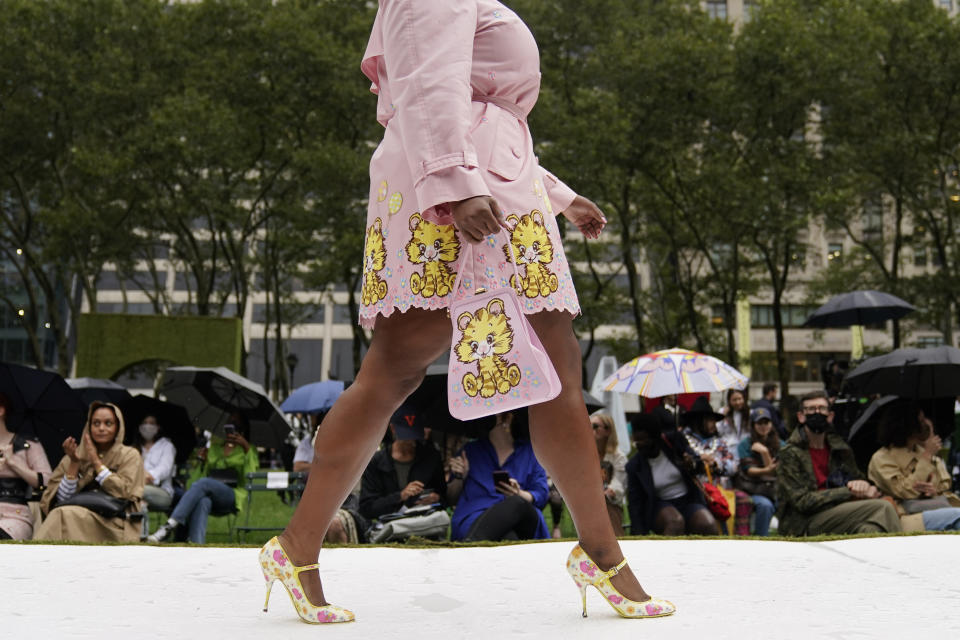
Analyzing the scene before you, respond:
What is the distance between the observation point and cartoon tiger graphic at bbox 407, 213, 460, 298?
2482mm

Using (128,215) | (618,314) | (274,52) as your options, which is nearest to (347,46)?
(274,52)

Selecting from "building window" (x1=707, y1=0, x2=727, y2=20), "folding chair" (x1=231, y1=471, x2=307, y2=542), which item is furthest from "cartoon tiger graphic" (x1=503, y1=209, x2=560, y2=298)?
"building window" (x1=707, y1=0, x2=727, y2=20)

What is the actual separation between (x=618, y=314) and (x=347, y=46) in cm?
1133

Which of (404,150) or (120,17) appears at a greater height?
(120,17)

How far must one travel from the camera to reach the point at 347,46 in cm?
2159

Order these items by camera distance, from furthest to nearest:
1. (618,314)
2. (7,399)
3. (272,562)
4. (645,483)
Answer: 1. (618,314)
2. (645,483)
3. (7,399)
4. (272,562)

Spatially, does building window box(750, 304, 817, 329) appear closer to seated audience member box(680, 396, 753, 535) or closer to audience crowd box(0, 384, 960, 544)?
seated audience member box(680, 396, 753, 535)

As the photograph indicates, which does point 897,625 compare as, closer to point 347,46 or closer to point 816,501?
point 816,501

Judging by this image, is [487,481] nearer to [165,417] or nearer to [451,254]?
[165,417]

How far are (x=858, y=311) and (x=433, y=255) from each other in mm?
13175

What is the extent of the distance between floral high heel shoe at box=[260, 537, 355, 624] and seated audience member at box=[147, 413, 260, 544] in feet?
18.2

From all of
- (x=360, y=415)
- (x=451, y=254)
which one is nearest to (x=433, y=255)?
(x=451, y=254)

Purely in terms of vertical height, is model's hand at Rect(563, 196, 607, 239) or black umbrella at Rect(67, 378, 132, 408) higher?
model's hand at Rect(563, 196, 607, 239)

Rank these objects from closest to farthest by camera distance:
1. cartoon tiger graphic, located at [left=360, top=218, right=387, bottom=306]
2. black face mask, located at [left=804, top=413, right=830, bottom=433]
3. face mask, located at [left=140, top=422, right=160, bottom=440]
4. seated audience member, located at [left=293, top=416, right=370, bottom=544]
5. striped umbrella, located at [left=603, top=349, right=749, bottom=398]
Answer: cartoon tiger graphic, located at [left=360, top=218, right=387, bottom=306]
seated audience member, located at [left=293, top=416, right=370, bottom=544]
black face mask, located at [left=804, top=413, right=830, bottom=433]
face mask, located at [left=140, top=422, right=160, bottom=440]
striped umbrella, located at [left=603, top=349, right=749, bottom=398]
